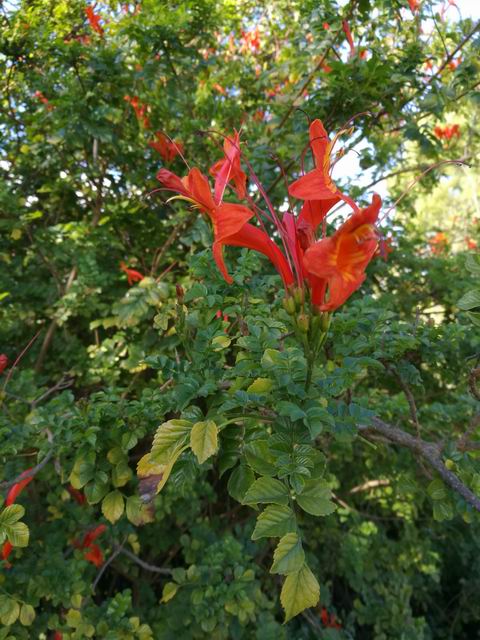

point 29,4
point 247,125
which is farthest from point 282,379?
point 29,4

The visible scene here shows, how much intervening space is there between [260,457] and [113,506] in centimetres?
52

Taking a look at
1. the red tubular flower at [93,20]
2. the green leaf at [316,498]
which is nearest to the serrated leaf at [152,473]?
the green leaf at [316,498]

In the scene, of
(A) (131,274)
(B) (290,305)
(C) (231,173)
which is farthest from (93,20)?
(B) (290,305)

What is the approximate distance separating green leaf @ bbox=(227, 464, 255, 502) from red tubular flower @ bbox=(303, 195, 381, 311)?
0.40m

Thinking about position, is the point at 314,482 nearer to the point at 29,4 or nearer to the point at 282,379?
the point at 282,379

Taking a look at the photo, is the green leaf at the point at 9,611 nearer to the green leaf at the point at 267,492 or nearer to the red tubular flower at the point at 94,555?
the red tubular flower at the point at 94,555

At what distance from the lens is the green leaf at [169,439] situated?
866 millimetres

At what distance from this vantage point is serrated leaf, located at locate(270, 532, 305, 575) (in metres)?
0.72

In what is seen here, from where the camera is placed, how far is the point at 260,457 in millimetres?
877

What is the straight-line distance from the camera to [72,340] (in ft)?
8.21

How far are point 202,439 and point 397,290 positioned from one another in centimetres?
286

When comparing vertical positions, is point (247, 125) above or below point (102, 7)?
below

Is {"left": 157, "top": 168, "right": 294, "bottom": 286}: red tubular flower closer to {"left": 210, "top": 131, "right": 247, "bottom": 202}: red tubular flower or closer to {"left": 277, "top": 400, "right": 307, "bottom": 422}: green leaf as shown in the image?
{"left": 210, "top": 131, "right": 247, "bottom": 202}: red tubular flower

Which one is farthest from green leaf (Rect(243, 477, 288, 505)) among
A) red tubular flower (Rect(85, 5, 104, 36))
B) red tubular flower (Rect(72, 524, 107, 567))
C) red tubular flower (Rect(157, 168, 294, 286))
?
red tubular flower (Rect(85, 5, 104, 36))
